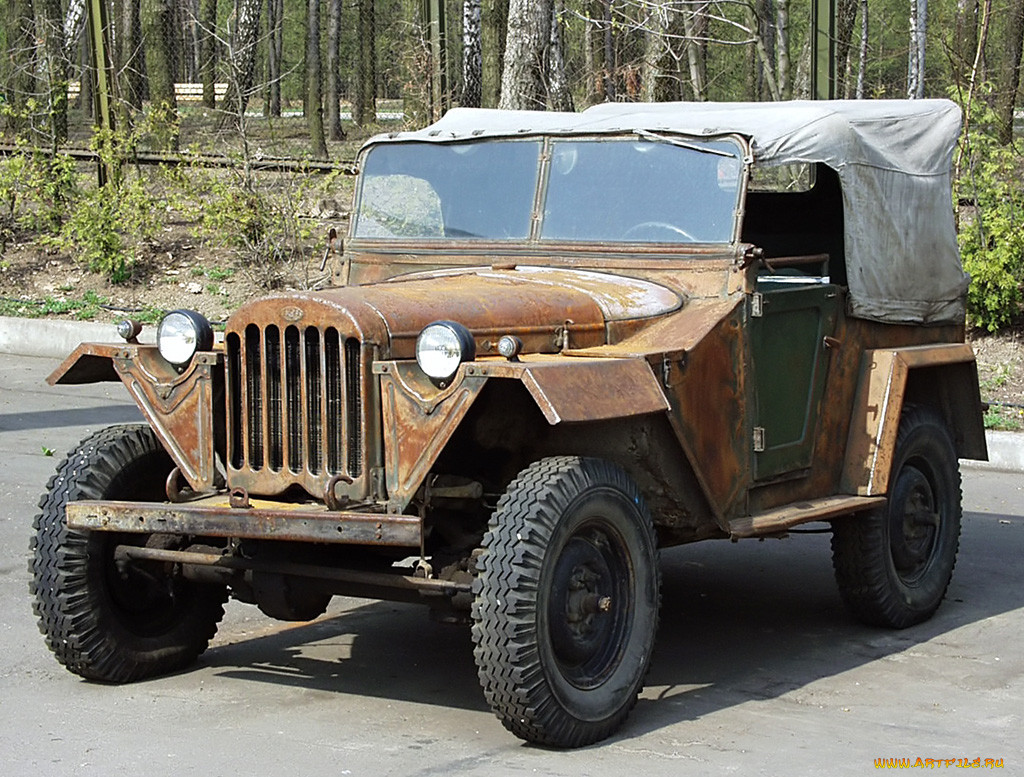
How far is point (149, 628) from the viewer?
611 cm

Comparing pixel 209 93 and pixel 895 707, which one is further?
pixel 209 93

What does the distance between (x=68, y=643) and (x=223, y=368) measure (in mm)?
1175

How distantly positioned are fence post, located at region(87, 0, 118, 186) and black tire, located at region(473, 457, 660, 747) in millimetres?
13388

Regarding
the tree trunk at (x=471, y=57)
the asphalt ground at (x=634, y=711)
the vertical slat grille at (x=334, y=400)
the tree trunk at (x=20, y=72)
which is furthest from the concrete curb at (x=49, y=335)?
the vertical slat grille at (x=334, y=400)

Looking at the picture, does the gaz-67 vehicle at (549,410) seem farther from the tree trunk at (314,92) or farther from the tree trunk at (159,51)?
the tree trunk at (314,92)

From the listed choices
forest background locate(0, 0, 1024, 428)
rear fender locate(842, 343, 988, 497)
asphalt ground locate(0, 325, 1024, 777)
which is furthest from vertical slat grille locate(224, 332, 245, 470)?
forest background locate(0, 0, 1024, 428)

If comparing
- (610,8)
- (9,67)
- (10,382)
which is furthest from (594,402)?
(9,67)

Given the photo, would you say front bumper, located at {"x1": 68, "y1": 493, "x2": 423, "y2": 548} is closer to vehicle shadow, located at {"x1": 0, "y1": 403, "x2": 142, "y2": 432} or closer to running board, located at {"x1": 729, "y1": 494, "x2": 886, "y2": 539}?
running board, located at {"x1": 729, "y1": 494, "x2": 886, "y2": 539}

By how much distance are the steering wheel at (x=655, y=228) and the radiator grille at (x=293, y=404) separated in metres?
1.70

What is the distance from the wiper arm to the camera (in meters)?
6.47

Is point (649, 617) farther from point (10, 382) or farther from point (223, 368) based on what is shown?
point (10, 382)

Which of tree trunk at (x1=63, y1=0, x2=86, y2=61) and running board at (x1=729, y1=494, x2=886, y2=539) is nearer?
running board at (x1=729, y1=494, x2=886, y2=539)

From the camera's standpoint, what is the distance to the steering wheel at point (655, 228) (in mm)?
6465

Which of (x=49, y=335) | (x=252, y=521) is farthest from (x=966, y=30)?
(x=252, y=521)
